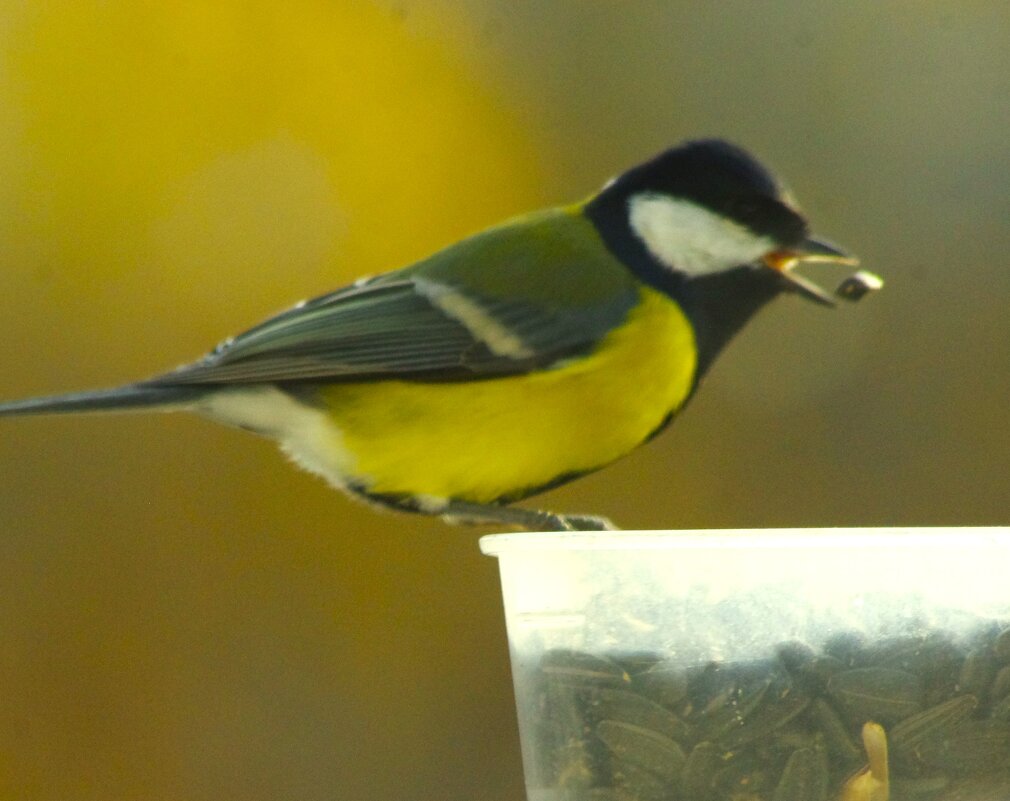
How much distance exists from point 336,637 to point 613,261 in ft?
1.62

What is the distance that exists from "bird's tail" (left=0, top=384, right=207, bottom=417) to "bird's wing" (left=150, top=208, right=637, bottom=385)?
1 cm

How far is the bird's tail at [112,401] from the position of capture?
2.21 ft

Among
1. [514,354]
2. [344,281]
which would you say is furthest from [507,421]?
[344,281]

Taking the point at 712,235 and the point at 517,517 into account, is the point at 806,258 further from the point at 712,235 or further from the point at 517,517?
the point at 517,517

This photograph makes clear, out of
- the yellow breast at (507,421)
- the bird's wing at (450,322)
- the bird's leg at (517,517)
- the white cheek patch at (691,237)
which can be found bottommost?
the bird's leg at (517,517)

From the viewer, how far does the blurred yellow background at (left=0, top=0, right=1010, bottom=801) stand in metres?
1.05

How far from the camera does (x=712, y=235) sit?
Answer: 789 mm

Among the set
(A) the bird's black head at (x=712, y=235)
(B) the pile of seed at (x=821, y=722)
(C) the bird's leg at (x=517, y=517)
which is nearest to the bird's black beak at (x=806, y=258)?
(A) the bird's black head at (x=712, y=235)

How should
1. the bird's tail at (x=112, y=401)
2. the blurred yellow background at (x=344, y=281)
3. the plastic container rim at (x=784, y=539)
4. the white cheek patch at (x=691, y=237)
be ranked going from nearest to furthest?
the plastic container rim at (x=784, y=539)
the bird's tail at (x=112, y=401)
the white cheek patch at (x=691, y=237)
the blurred yellow background at (x=344, y=281)

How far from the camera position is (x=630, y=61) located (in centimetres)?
122

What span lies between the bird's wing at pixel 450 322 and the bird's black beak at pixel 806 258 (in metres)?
0.10

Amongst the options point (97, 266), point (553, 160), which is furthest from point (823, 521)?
point (97, 266)

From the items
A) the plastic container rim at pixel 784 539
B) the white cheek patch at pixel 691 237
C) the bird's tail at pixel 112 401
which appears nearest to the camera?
the plastic container rim at pixel 784 539

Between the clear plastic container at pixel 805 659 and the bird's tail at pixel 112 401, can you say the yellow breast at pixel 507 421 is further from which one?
the clear plastic container at pixel 805 659
